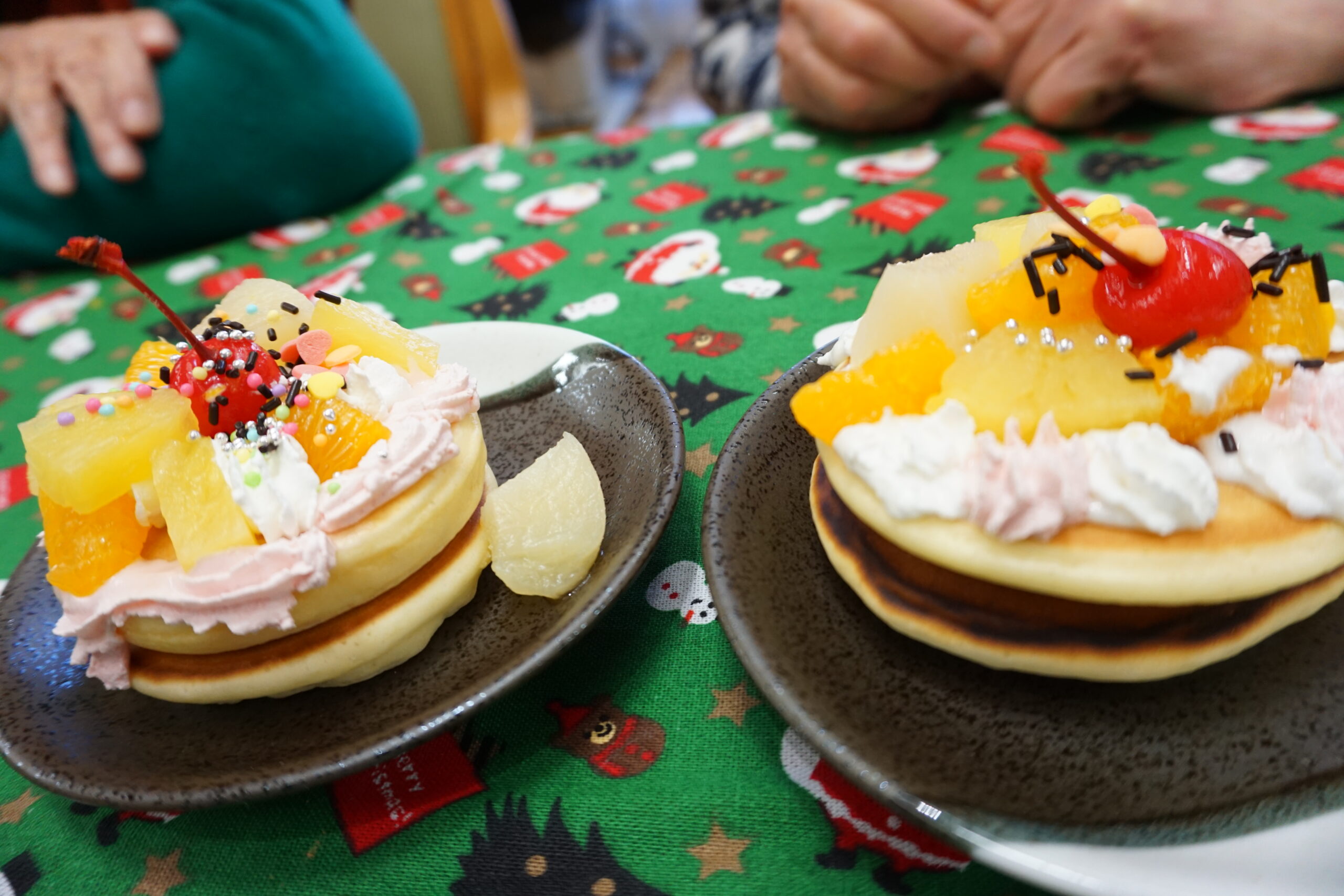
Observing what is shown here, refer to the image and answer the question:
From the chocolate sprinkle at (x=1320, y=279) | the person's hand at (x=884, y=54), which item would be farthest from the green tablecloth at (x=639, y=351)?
the chocolate sprinkle at (x=1320, y=279)

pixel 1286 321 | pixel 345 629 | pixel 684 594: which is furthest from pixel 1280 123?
pixel 345 629

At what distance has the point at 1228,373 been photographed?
1007mm

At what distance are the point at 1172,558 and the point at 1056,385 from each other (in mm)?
249

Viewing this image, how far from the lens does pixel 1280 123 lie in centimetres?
244

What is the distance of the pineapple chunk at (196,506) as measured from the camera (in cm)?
115

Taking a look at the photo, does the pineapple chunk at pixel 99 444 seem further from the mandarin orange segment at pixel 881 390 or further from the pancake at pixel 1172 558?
the pancake at pixel 1172 558

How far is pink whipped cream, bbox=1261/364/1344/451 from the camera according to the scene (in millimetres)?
994

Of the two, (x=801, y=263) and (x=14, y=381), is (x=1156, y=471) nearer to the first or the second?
(x=801, y=263)

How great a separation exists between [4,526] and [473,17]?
12.3ft

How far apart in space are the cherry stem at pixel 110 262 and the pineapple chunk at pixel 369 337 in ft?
0.68

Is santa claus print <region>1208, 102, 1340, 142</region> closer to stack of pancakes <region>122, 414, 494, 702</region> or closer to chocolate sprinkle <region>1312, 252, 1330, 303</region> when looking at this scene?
chocolate sprinkle <region>1312, 252, 1330, 303</region>

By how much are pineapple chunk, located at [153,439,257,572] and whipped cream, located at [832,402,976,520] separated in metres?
0.91

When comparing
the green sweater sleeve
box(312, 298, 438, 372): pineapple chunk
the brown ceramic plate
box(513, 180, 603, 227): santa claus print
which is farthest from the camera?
the green sweater sleeve

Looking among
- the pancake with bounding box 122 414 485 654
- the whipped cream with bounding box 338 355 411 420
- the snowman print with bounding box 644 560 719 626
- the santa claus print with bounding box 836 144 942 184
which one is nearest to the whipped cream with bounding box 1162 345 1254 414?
the snowman print with bounding box 644 560 719 626
